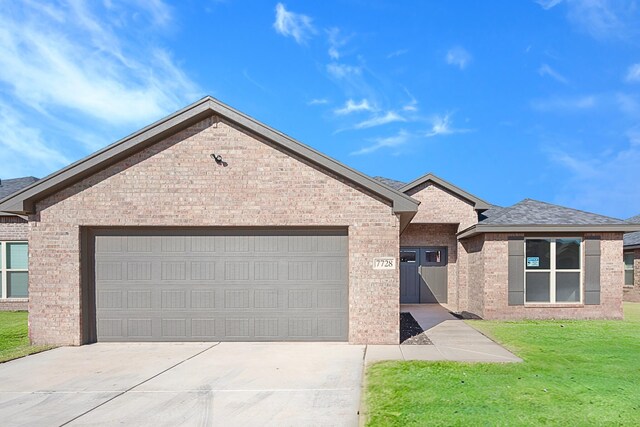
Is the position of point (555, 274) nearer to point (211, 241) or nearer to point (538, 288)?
point (538, 288)

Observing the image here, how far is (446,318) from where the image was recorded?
44.8ft

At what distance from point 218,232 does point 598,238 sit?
40.3ft

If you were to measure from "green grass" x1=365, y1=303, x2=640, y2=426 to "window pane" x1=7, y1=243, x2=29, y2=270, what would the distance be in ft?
49.3

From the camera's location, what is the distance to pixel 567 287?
13430mm

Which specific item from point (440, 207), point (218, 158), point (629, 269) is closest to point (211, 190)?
point (218, 158)

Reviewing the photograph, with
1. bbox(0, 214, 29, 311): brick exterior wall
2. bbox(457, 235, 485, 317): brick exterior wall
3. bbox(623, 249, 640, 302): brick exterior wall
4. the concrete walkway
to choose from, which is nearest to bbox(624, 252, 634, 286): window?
bbox(623, 249, 640, 302): brick exterior wall

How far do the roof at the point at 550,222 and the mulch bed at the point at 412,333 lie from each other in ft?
12.6

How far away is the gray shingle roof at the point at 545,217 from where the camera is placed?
43.6 feet

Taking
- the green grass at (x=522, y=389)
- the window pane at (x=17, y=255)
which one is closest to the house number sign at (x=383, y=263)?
the green grass at (x=522, y=389)

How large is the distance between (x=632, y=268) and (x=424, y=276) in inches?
429

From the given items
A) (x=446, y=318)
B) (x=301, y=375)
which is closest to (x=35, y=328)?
(x=301, y=375)

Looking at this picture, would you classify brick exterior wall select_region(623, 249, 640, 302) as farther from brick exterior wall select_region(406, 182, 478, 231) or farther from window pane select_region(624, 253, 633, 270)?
brick exterior wall select_region(406, 182, 478, 231)

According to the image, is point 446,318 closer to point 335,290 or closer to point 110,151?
point 335,290

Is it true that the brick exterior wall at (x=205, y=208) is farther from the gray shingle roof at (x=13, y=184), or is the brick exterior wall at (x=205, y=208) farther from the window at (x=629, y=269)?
the window at (x=629, y=269)
